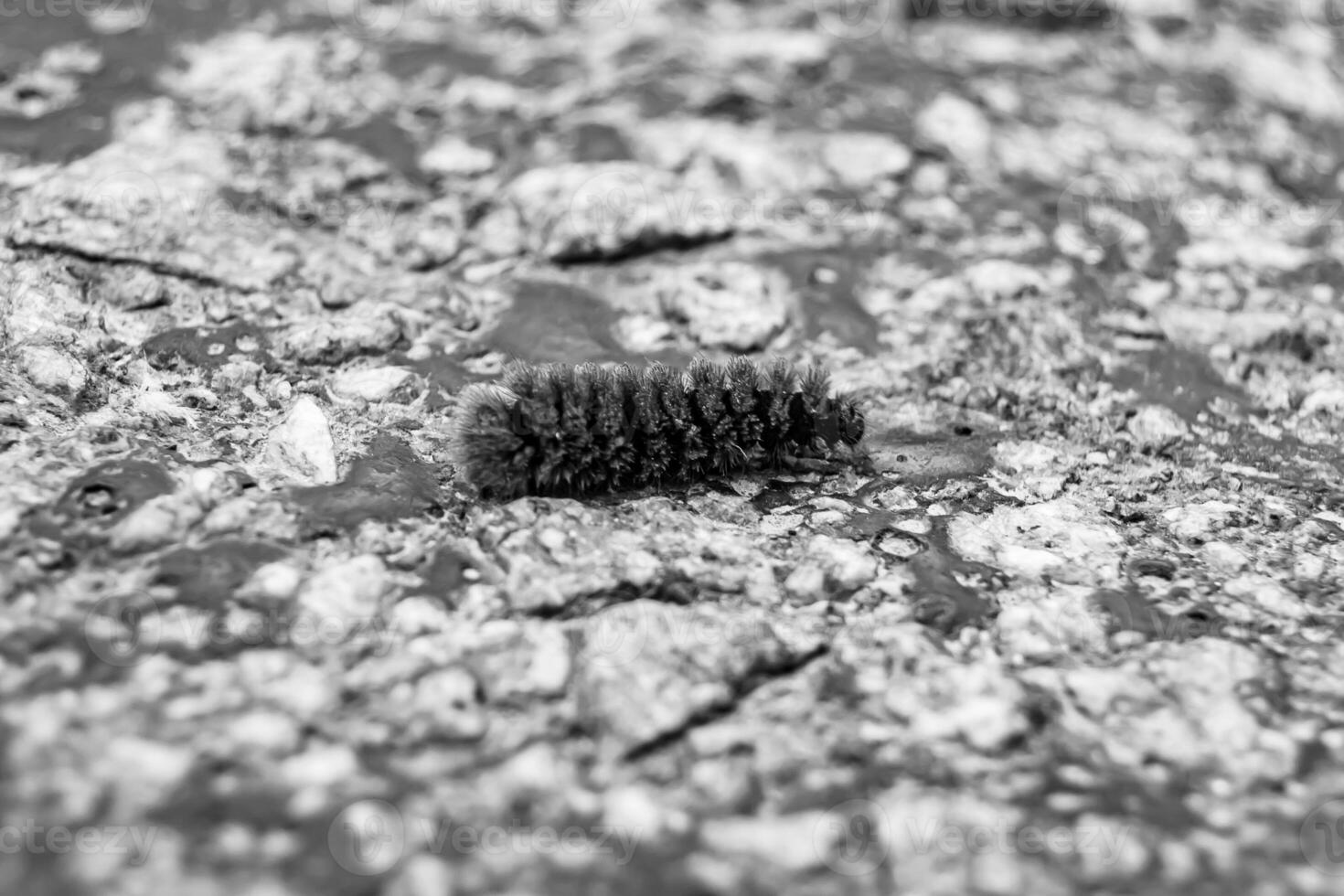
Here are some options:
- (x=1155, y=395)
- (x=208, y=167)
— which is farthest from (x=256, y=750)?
(x=1155, y=395)

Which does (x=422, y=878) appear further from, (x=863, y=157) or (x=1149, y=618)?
(x=863, y=157)

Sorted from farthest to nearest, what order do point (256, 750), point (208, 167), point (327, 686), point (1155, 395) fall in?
point (208, 167) < point (1155, 395) < point (327, 686) < point (256, 750)

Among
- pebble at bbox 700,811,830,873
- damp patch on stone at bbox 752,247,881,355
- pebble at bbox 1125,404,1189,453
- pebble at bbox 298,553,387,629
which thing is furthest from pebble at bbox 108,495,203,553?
pebble at bbox 1125,404,1189,453

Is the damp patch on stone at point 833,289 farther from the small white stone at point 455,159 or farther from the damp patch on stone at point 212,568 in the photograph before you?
the damp patch on stone at point 212,568

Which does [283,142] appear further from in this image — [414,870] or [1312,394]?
[1312,394]

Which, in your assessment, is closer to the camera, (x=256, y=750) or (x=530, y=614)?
(x=256, y=750)

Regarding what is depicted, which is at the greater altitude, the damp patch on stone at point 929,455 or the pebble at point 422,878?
the damp patch on stone at point 929,455

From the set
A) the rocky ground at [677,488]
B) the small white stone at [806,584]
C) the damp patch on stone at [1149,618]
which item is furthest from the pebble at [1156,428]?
the small white stone at [806,584]
